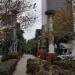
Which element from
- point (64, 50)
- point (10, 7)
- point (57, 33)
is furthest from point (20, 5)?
point (64, 50)

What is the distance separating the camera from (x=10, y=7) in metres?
18.1

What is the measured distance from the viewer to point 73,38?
56000mm

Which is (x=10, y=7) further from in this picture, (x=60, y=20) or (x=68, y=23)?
(x=60, y=20)

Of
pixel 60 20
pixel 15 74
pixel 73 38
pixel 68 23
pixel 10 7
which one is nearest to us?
pixel 10 7

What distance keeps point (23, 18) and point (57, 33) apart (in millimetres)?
28757

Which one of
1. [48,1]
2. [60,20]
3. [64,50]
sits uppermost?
[48,1]

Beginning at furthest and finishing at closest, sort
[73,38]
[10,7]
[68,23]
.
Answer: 1. [73,38]
2. [68,23]
3. [10,7]

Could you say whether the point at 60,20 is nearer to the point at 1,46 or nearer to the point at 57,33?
the point at 57,33

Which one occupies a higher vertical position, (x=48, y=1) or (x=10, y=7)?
(x=48, y=1)

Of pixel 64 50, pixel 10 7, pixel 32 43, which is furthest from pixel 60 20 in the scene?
pixel 32 43

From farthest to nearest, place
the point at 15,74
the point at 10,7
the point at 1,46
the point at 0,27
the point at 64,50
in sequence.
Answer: the point at 64,50
the point at 1,46
the point at 15,74
the point at 0,27
the point at 10,7

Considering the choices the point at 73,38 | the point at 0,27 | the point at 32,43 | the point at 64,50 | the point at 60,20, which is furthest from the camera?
the point at 32,43

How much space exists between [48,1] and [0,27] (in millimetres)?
67642

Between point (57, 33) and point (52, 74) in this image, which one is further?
point (57, 33)
